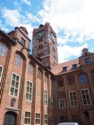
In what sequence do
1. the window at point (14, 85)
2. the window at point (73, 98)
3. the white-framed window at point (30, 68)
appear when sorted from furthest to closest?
1. the window at point (73, 98)
2. the white-framed window at point (30, 68)
3. the window at point (14, 85)

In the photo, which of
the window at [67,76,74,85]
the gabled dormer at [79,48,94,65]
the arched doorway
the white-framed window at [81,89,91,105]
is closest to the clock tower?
the window at [67,76,74,85]

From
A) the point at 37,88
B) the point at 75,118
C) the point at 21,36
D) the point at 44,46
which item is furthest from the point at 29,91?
the point at 44,46

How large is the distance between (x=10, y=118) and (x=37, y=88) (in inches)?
256

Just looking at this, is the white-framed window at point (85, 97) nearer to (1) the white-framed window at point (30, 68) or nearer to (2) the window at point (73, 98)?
(2) the window at point (73, 98)

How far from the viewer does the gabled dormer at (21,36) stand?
18062 mm

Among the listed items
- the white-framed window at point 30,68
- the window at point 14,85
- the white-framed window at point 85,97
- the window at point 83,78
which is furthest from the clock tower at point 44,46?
the window at point 14,85

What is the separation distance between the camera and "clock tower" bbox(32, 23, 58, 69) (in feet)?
120

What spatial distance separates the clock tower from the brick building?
1110cm

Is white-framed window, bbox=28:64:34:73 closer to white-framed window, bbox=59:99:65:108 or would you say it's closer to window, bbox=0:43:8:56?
window, bbox=0:43:8:56

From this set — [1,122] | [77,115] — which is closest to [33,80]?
[1,122]

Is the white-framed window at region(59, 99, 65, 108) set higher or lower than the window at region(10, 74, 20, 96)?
lower

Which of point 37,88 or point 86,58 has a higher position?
point 86,58

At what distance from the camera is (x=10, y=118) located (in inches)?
531

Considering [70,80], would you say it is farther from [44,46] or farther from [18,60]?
[44,46]
